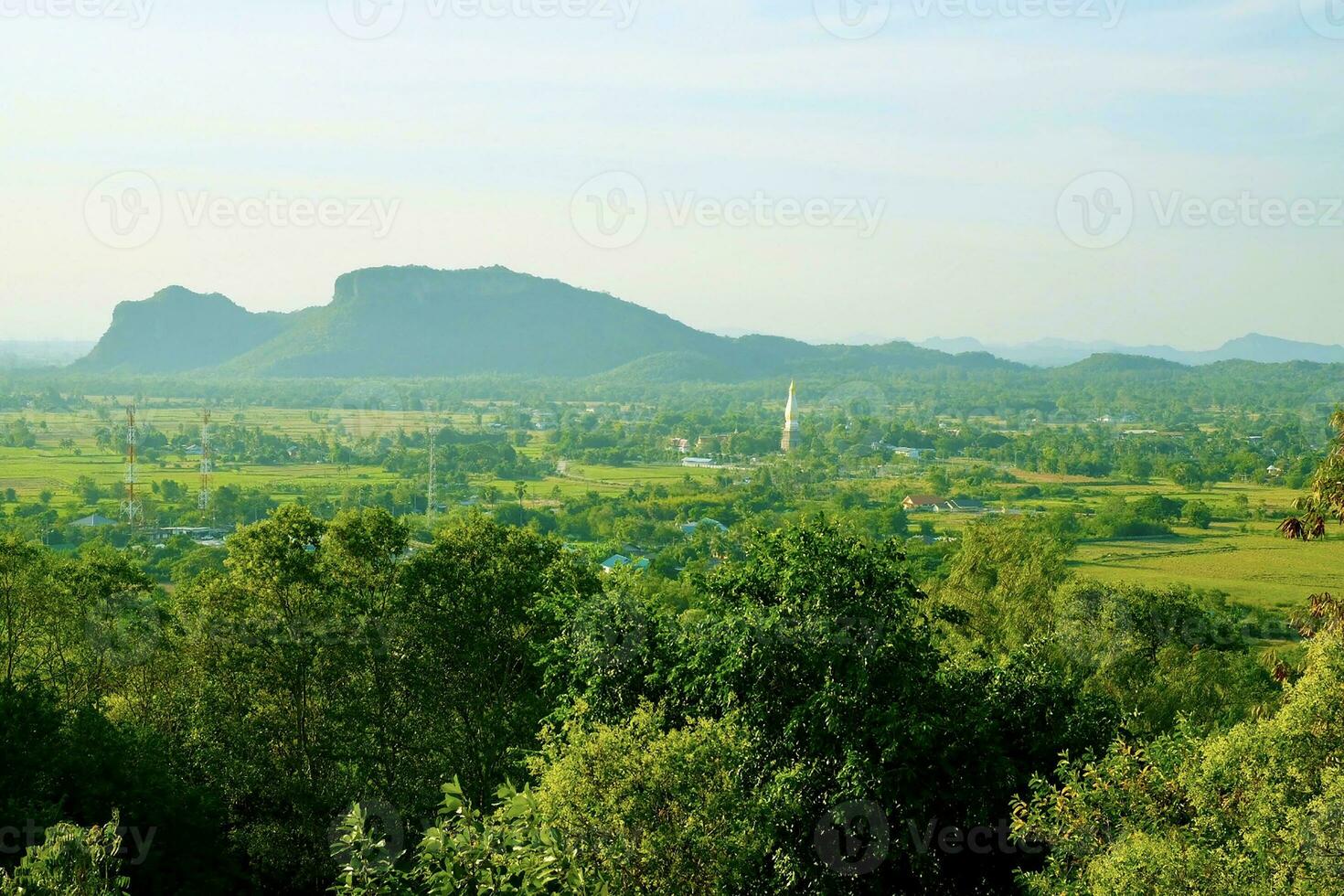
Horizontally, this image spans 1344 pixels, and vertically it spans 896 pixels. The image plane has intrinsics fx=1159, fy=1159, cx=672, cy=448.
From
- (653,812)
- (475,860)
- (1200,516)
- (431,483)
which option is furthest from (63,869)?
(431,483)

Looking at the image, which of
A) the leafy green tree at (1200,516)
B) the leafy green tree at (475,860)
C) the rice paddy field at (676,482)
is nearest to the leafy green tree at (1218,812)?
the leafy green tree at (475,860)

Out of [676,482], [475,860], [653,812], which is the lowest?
[676,482]

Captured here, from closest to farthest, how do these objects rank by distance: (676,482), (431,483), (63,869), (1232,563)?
(63,869) < (1232,563) < (431,483) < (676,482)

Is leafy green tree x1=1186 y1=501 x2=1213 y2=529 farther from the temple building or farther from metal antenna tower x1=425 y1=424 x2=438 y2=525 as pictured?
the temple building

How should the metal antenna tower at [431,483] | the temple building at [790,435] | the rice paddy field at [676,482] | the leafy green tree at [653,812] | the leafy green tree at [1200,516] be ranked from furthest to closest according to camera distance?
1. the temple building at [790,435]
2. the leafy green tree at [1200,516]
3. the metal antenna tower at [431,483]
4. the rice paddy field at [676,482]
5. the leafy green tree at [653,812]

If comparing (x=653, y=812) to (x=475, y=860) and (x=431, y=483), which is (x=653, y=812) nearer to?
(x=475, y=860)

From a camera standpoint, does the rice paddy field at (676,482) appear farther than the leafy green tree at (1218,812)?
Yes

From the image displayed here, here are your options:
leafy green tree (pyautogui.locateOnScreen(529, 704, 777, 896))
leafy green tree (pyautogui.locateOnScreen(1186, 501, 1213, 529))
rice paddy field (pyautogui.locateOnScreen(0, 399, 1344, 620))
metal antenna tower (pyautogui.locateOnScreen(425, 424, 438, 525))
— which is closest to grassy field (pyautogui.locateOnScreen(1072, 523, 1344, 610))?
rice paddy field (pyautogui.locateOnScreen(0, 399, 1344, 620))

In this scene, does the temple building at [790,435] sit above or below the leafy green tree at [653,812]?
below

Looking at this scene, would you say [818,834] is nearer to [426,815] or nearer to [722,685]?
[722,685]

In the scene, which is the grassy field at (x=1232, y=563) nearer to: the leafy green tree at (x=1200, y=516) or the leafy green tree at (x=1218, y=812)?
the leafy green tree at (x=1200, y=516)

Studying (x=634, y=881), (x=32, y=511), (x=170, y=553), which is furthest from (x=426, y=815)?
(x=32, y=511)
